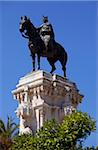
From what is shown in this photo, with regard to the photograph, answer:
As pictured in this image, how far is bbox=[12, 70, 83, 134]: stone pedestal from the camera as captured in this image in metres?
35.8

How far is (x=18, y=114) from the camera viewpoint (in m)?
36.2

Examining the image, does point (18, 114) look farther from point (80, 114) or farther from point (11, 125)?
point (11, 125)

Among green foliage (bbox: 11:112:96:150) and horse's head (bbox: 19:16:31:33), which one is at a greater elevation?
horse's head (bbox: 19:16:31:33)

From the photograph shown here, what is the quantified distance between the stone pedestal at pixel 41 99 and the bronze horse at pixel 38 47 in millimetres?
1477

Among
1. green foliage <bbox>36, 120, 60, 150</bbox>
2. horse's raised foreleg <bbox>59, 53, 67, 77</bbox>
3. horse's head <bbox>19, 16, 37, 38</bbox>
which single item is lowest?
green foliage <bbox>36, 120, 60, 150</bbox>

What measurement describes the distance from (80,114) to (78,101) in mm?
7152

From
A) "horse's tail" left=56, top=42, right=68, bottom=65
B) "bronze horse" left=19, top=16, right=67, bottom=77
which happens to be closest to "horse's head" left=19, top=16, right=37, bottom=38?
"bronze horse" left=19, top=16, right=67, bottom=77

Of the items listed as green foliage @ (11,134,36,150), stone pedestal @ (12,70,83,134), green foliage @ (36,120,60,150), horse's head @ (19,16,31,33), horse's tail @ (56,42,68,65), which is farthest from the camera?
horse's tail @ (56,42,68,65)

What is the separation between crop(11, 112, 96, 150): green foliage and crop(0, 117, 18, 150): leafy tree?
13.2m

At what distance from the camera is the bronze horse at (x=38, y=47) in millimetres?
37125

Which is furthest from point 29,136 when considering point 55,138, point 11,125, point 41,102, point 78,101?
point 11,125

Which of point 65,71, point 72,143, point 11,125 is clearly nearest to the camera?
point 72,143

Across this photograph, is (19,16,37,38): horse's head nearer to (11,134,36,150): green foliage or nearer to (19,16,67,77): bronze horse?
(19,16,67,77): bronze horse

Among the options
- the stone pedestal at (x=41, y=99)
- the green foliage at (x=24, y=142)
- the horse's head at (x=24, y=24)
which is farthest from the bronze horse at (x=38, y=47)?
the green foliage at (x=24, y=142)
